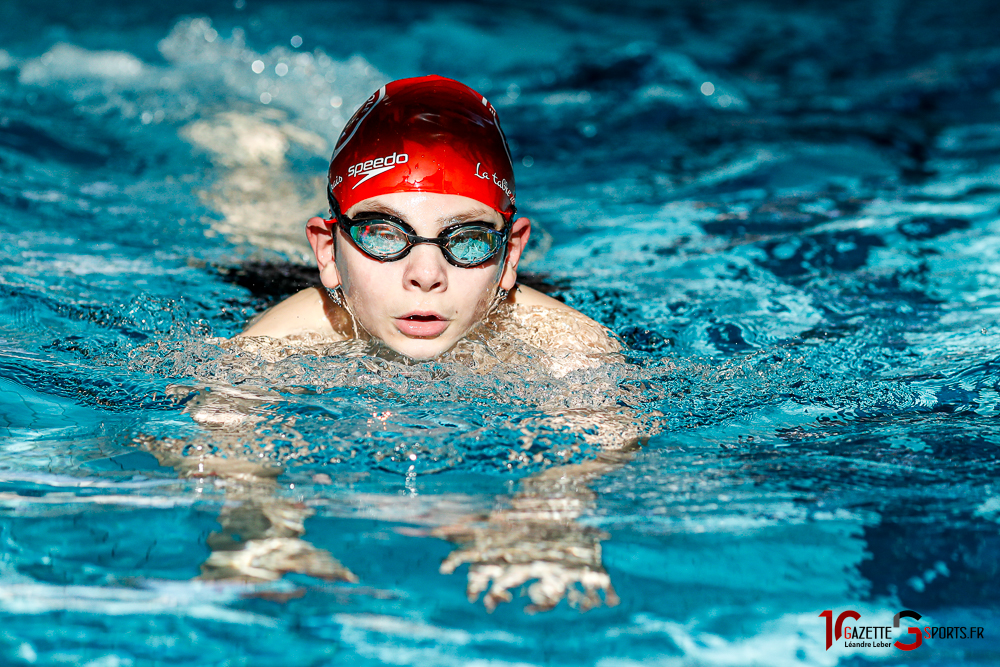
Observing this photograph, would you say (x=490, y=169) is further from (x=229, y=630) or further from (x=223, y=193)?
(x=223, y=193)

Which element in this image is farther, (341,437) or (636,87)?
(636,87)

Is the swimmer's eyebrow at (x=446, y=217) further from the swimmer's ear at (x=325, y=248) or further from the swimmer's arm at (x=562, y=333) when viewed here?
the swimmer's arm at (x=562, y=333)

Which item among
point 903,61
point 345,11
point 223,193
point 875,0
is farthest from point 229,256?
point 875,0

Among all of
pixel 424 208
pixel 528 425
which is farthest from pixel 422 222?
pixel 528 425

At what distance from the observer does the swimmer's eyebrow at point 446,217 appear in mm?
3078

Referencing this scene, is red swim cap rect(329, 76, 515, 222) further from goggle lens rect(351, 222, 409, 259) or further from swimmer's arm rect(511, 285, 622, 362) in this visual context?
swimmer's arm rect(511, 285, 622, 362)

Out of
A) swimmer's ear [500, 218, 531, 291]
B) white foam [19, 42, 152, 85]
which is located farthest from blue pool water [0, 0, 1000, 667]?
white foam [19, 42, 152, 85]

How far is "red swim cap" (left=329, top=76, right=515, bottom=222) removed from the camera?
309cm

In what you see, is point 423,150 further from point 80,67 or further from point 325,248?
point 80,67

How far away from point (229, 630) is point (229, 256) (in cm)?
308

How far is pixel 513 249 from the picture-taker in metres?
3.48

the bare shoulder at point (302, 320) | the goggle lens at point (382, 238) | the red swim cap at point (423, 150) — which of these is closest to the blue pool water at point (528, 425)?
the bare shoulder at point (302, 320)

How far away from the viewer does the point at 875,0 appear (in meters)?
14.0

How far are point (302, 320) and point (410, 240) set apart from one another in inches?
33.4
